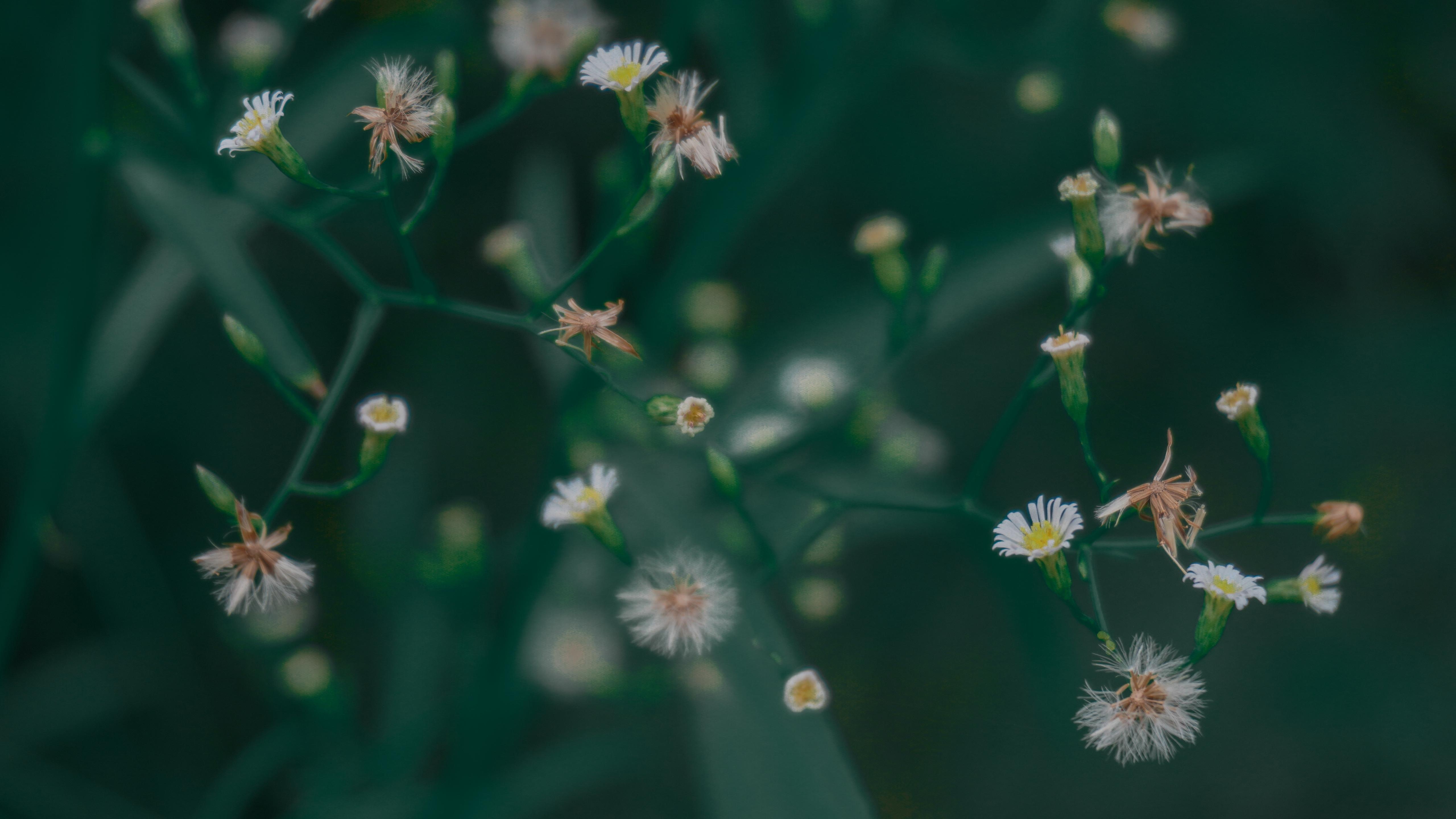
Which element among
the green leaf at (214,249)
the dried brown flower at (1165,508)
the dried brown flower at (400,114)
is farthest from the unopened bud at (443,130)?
the dried brown flower at (1165,508)

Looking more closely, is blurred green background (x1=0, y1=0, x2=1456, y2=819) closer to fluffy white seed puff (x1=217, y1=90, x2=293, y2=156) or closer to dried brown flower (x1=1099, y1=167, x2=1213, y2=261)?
dried brown flower (x1=1099, y1=167, x2=1213, y2=261)

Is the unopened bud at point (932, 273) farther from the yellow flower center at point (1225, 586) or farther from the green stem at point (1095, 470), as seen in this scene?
the yellow flower center at point (1225, 586)

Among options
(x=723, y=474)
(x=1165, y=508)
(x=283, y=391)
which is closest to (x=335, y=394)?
(x=283, y=391)

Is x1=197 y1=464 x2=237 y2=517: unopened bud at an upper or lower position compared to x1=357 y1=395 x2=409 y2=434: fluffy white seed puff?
lower

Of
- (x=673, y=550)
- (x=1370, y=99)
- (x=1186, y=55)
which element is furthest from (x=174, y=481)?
(x=1370, y=99)

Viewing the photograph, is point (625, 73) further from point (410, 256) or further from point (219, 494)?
point (219, 494)

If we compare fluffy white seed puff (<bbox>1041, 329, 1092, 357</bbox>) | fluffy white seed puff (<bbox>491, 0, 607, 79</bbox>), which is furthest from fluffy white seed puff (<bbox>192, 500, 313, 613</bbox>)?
fluffy white seed puff (<bbox>1041, 329, 1092, 357</bbox>)
